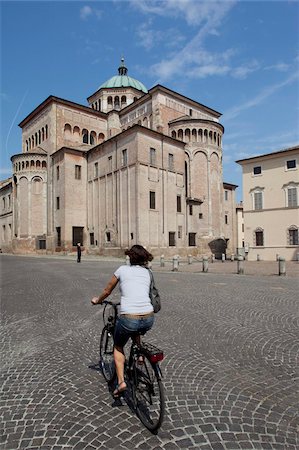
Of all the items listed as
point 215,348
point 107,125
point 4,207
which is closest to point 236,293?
point 215,348

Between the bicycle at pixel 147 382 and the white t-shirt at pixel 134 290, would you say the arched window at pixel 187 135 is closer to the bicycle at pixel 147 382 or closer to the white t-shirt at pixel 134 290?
the white t-shirt at pixel 134 290

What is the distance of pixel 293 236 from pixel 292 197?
3.98 m

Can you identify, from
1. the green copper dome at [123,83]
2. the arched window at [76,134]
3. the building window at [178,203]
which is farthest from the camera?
the green copper dome at [123,83]

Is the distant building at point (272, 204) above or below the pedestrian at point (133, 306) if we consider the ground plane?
above

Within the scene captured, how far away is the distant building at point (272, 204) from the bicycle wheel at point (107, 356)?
29.7 metres

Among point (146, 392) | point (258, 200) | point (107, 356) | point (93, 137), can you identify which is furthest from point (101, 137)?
point (146, 392)

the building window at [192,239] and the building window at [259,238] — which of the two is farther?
the building window at [192,239]

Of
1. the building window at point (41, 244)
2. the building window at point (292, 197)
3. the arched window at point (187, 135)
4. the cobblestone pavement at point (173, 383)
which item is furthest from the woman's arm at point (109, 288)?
the building window at point (41, 244)

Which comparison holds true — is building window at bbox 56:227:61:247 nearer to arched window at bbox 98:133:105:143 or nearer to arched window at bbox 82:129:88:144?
arched window at bbox 82:129:88:144

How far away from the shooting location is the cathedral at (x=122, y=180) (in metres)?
34.8

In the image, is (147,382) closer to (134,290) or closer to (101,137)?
Answer: (134,290)

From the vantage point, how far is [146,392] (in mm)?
3072

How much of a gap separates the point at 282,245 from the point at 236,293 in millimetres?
22922

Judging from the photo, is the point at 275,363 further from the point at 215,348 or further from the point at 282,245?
the point at 282,245
